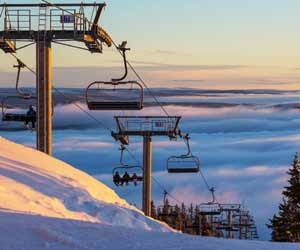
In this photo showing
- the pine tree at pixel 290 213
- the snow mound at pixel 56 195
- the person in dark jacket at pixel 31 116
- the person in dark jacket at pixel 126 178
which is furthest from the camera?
the pine tree at pixel 290 213

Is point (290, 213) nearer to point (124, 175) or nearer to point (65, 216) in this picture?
point (124, 175)

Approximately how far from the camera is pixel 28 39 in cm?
2392

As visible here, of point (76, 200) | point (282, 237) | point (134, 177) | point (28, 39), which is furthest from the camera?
point (282, 237)

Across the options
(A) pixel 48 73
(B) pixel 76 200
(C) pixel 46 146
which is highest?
(A) pixel 48 73

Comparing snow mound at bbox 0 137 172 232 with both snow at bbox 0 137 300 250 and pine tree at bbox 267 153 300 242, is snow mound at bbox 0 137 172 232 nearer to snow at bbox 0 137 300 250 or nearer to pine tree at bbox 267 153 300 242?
snow at bbox 0 137 300 250

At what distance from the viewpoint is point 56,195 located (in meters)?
14.8

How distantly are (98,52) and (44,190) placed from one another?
9980mm

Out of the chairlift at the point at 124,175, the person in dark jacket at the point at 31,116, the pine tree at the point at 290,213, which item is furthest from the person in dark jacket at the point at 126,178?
the pine tree at the point at 290,213

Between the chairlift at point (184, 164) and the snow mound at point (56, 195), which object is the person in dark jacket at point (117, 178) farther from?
the snow mound at point (56, 195)

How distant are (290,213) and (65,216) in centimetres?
7033

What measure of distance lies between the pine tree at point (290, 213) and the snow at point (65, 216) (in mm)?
45849

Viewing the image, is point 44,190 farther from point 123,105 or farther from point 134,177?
point 134,177

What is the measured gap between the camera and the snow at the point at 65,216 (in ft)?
30.9

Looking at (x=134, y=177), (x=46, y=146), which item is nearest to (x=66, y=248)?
(x=46, y=146)
